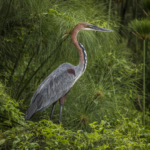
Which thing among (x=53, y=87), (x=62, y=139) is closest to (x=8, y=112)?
(x=62, y=139)

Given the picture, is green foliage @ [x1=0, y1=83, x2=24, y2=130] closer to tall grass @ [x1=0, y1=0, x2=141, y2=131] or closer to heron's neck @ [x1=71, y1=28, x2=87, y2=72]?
tall grass @ [x1=0, y1=0, x2=141, y2=131]

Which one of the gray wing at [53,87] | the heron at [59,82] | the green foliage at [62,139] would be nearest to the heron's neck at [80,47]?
the heron at [59,82]

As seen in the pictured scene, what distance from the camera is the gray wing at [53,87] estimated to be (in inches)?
116

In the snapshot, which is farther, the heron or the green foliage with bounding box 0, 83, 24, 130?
the heron

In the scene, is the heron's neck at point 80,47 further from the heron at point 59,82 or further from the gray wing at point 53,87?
the gray wing at point 53,87

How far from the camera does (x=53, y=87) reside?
3031 millimetres

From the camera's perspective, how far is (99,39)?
141 inches

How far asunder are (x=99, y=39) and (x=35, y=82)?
999mm

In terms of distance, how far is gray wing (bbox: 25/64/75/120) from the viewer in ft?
9.66

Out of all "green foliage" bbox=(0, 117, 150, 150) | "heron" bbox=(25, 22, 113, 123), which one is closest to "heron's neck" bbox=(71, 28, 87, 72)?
"heron" bbox=(25, 22, 113, 123)

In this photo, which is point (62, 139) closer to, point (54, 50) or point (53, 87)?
point (53, 87)

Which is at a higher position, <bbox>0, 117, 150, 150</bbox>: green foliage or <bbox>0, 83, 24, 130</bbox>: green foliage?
<bbox>0, 83, 24, 130</bbox>: green foliage

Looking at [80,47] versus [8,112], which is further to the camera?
[80,47]

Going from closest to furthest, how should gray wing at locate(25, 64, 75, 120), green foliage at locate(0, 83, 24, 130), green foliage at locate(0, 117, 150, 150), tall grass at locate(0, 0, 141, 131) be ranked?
green foliage at locate(0, 117, 150, 150) → green foliage at locate(0, 83, 24, 130) → gray wing at locate(25, 64, 75, 120) → tall grass at locate(0, 0, 141, 131)
